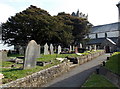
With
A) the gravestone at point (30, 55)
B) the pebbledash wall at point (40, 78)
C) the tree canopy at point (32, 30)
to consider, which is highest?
the tree canopy at point (32, 30)

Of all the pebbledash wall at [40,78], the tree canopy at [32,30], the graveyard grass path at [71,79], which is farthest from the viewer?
the tree canopy at [32,30]

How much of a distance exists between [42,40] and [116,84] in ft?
84.8

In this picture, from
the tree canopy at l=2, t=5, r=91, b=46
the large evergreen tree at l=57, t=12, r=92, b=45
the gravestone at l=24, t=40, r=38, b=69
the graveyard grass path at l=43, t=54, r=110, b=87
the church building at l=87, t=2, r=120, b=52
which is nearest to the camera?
the graveyard grass path at l=43, t=54, r=110, b=87

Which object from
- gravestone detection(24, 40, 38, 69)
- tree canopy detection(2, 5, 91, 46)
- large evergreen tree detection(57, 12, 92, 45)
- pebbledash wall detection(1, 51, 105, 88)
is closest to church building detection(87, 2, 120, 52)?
large evergreen tree detection(57, 12, 92, 45)

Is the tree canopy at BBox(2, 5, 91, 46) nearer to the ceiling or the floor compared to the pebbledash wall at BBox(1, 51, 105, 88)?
nearer to the ceiling

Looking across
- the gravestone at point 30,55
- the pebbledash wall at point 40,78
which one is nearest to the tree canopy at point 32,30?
the pebbledash wall at point 40,78

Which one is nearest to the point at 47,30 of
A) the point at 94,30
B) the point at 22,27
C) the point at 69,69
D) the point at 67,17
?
the point at 22,27

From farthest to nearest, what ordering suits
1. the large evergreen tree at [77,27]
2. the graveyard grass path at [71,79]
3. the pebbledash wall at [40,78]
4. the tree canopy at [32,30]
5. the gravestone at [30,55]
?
the large evergreen tree at [77,27], the tree canopy at [32,30], the gravestone at [30,55], the graveyard grass path at [71,79], the pebbledash wall at [40,78]

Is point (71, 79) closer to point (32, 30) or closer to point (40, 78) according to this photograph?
point (40, 78)

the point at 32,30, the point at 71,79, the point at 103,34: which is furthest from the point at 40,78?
the point at 103,34

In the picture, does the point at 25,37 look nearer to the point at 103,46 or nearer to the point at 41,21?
the point at 41,21

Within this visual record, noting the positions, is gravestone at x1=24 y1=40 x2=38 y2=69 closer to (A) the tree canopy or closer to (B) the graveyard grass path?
(B) the graveyard grass path

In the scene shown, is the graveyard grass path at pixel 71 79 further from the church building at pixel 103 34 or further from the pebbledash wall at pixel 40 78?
the church building at pixel 103 34

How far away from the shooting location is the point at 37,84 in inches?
349
